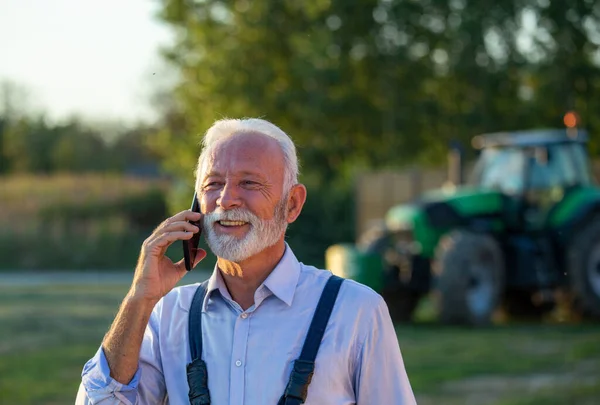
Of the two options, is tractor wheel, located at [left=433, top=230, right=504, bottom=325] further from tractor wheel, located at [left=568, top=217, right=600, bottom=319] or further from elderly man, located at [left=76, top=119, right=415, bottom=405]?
elderly man, located at [left=76, top=119, right=415, bottom=405]

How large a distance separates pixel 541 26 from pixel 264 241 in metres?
25.4

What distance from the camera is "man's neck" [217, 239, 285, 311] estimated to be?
11.1 ft

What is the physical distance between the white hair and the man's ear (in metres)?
0.02

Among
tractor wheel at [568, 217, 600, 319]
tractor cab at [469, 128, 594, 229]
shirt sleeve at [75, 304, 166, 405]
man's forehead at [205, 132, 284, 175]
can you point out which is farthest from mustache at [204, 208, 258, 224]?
tractor cab at [469, 128, 594, 229]

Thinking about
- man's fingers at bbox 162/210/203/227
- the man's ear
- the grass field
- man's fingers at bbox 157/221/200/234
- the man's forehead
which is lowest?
the grass field

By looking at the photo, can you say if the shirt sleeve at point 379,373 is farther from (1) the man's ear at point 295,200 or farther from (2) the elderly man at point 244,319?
(1) the man's ear at point 295,200

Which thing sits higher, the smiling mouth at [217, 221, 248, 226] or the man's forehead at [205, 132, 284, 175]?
the man's forehead at [205, 132, 284, 175]

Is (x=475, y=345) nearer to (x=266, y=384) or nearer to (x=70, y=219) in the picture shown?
(x=266, y=384)

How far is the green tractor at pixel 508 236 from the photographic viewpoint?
1482cm

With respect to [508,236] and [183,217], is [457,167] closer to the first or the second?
[508,236]

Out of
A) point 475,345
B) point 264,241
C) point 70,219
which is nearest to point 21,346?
point 475,345

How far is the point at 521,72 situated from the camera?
93.0 ft

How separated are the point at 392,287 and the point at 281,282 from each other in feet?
39.6

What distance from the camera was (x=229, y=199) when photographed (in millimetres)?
3324
